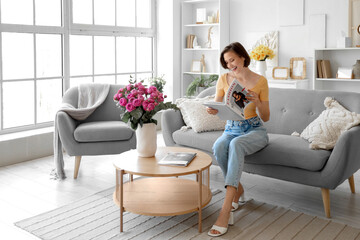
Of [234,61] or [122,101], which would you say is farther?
[234,61]

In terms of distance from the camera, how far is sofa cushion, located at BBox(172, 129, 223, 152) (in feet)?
12.0

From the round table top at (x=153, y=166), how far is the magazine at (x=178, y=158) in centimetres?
3

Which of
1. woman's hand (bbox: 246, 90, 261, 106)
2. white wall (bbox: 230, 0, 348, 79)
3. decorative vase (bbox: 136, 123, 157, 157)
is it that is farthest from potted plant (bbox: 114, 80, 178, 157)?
white wall (bbox: 230, 0, 348, 79)

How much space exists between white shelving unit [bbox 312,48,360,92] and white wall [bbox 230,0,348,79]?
134 mm

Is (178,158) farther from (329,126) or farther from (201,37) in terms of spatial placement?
(201,37)

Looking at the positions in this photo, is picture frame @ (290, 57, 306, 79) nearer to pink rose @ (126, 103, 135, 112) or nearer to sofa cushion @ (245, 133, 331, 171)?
sofa cushion @ (245, 133, 331, 171)

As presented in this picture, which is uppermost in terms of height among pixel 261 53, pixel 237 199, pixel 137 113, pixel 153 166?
pixel 261 53

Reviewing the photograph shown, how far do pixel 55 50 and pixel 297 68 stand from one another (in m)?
3.11

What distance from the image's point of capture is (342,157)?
2.94 metres

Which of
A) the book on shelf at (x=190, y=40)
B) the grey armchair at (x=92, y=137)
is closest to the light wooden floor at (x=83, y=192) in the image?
the grey armchair at (x=92, y=137)

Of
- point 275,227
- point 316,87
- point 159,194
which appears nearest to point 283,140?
point 275,227

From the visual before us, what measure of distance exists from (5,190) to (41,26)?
6.81 feet

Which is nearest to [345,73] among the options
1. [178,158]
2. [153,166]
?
[178,158]

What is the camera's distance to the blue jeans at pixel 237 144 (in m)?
2.93
